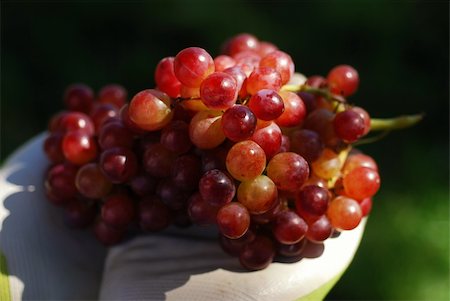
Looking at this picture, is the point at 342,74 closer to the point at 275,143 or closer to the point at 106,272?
the point at 275,143

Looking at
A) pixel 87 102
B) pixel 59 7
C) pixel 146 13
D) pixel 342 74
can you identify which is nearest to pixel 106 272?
pixel 87 102

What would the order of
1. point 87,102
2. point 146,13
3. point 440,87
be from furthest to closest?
point 146,13, point 440,87, point 87,102

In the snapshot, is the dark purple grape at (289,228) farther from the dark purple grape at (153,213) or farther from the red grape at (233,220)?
the dark purple grape at (153,213)

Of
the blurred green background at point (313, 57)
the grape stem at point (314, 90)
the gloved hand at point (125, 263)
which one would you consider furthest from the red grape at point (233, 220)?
the blurred green background at point (313, 57)

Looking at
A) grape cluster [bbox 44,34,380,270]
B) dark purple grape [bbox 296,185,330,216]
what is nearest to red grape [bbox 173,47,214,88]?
grape cluster [bbox 44,34,380,270]

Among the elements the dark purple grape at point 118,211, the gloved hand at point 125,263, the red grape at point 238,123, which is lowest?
the gloved hand at point 125,263

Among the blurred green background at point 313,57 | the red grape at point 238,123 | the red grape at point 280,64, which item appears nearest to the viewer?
the red grape at point 238,123
